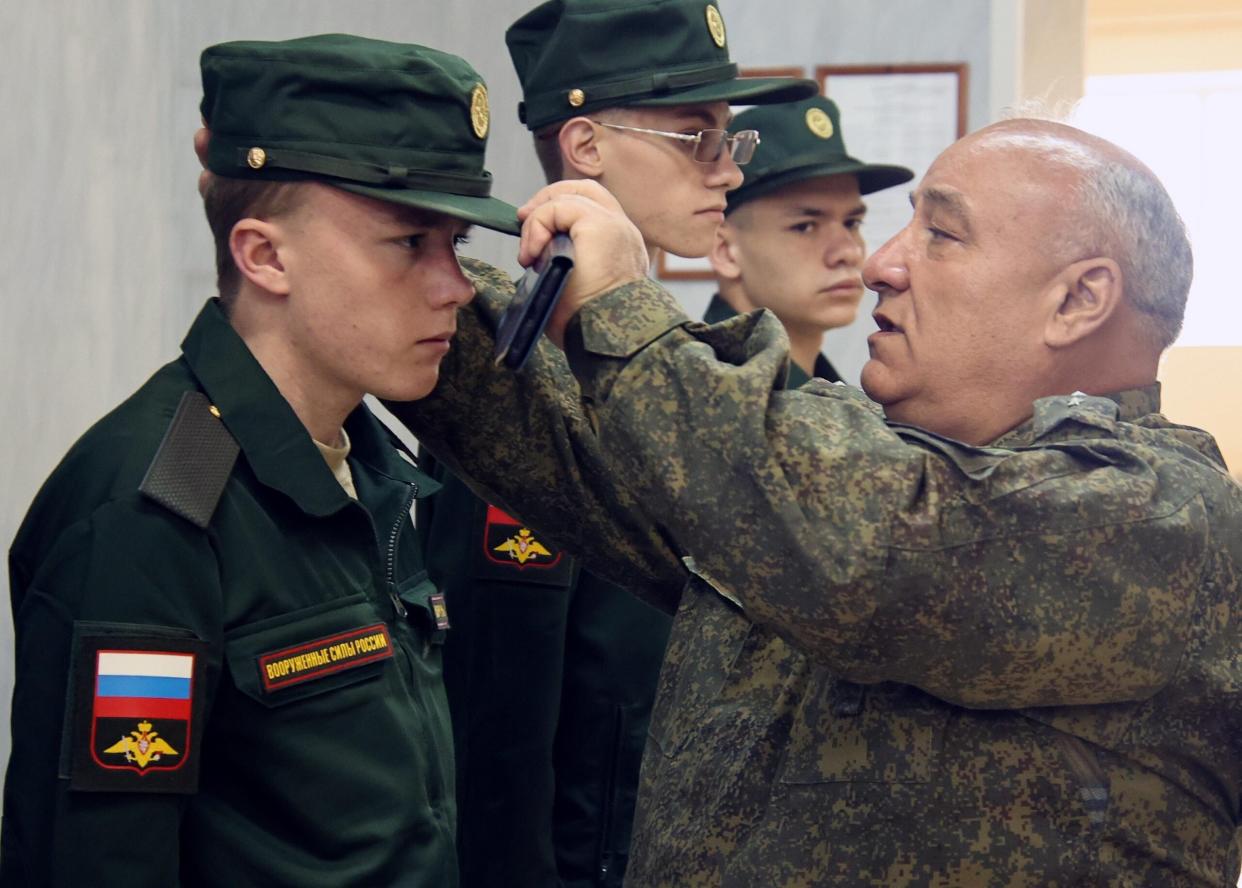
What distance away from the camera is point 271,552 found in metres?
1.41

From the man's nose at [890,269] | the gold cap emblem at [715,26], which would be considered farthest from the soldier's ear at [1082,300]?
the gold cap emblem at [715,26]

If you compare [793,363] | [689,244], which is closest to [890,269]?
[689,244]

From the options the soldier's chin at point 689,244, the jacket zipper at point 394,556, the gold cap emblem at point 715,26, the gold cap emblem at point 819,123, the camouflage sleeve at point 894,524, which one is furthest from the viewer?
the gold cap emblem at point 819,123

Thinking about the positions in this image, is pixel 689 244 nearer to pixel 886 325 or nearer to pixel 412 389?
pixel 886 325

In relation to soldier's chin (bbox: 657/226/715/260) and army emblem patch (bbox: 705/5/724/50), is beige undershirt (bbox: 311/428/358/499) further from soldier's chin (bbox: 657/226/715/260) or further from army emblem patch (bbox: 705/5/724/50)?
army emblem patch (bbox: 705/5/724/50)

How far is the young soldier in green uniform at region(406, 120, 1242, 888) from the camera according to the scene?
1.30 m

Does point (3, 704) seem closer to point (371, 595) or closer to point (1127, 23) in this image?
point (371, 595)

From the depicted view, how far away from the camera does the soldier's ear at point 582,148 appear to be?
2.35 m

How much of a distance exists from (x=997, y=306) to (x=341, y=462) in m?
0.66

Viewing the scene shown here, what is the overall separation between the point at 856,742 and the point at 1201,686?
0.97 feet

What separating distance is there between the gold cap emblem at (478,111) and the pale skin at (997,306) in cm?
41

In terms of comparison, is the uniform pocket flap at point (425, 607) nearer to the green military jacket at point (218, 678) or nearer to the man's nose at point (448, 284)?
the green military jacket at point (218, 678)

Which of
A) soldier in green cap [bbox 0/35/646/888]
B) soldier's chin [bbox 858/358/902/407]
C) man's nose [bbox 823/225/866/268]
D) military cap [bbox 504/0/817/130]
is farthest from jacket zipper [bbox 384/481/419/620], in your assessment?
man's nose [bbox 823/225/866/268]

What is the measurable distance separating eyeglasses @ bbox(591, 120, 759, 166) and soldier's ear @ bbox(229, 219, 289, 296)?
37.4 inches
